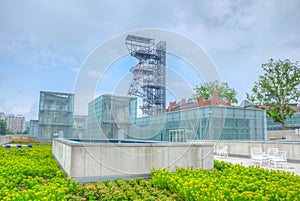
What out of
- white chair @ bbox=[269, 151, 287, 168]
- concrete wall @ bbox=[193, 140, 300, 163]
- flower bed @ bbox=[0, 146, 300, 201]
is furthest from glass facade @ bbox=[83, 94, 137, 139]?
white chair @ bbox=[269, 151, 287, 168]

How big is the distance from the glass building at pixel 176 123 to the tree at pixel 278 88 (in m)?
2.76

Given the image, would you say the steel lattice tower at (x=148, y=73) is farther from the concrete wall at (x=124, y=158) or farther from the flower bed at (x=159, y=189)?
the flower bed at (x=159, y=189)

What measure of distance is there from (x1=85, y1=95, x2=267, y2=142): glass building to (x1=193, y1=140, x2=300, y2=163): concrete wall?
477cm

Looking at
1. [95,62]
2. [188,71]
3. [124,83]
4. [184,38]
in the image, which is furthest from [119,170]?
[184,38]

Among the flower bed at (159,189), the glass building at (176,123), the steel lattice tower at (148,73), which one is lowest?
the flower bed at (159,189)

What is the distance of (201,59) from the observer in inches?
369

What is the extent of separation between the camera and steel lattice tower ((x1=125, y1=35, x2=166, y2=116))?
1166 centimetres

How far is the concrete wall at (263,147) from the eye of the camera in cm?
1192

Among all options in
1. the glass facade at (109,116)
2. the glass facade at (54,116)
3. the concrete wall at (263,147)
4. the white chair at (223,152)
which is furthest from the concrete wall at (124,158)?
the glass facade at (54,116)

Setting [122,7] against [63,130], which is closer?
[122,7]

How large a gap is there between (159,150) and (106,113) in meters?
12.2

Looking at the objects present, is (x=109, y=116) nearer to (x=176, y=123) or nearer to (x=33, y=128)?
(x=176, y=123)

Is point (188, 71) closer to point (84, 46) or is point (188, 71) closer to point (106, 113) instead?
point (84, 46)

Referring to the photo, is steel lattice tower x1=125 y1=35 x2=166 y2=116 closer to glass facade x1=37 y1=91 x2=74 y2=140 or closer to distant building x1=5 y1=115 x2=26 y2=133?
glass facade x1=37 y1=91 x2=74 y2=140
